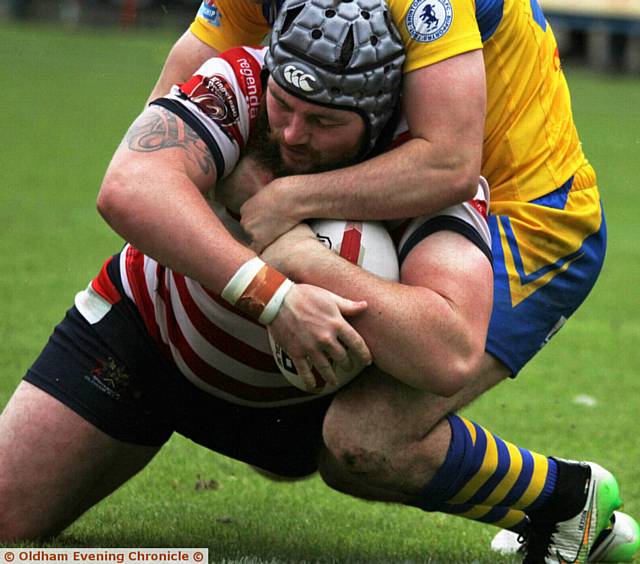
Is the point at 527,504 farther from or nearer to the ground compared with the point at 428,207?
nearer to the ground

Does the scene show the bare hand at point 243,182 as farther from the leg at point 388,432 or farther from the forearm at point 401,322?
the leg at point 388,432

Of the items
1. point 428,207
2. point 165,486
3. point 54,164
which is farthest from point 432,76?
point 54,164

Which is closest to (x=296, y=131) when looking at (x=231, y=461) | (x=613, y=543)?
(x=613, y=543)

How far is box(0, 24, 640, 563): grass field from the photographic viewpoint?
14.9 feet

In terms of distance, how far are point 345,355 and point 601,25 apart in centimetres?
2650

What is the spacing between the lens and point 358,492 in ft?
14.2

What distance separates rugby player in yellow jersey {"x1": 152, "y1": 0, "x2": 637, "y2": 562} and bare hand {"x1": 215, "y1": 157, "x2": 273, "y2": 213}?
0.07 m

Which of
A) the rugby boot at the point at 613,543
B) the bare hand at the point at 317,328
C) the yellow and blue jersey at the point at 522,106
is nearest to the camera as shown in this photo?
the bare hand at the point at 317,328

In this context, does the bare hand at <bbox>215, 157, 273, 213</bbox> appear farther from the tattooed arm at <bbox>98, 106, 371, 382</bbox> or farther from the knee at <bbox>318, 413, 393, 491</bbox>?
the knee at <bbox>318, 413, 393, 491</bbox>

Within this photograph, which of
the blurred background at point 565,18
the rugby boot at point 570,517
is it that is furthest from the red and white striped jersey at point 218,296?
the blurred background at point 565,18

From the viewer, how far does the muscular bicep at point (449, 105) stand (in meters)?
3.67

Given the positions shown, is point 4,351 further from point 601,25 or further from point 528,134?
point 601,25

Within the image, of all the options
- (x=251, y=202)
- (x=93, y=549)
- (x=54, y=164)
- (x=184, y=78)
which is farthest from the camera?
(x=54, y=164)

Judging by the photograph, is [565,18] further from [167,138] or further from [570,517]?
[167,138]
